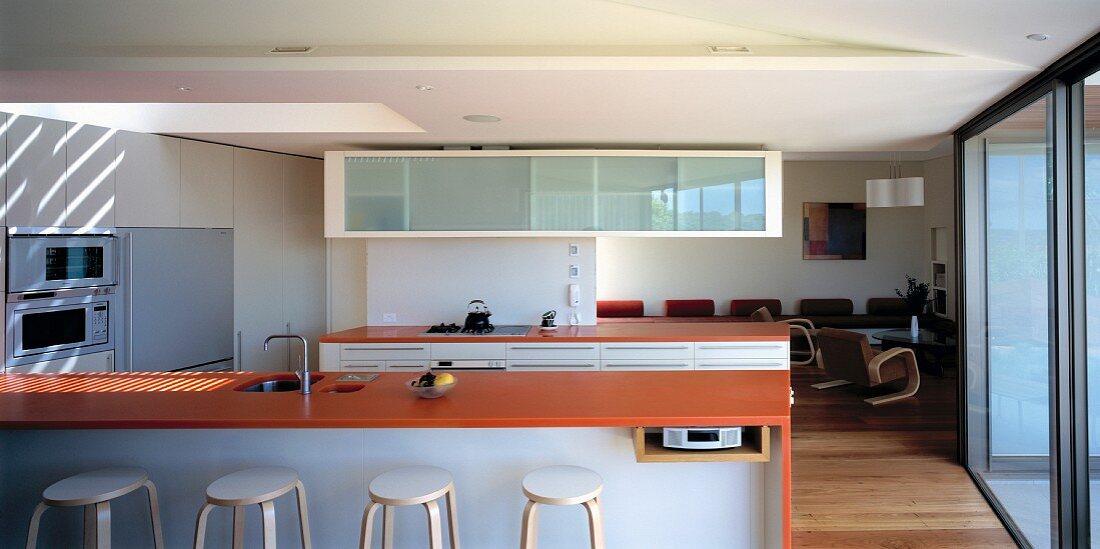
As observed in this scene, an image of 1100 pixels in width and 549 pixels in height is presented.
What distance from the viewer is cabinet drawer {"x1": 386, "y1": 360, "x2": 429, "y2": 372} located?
4398mm

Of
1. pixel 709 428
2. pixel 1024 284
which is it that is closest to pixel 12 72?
pixel 709 428

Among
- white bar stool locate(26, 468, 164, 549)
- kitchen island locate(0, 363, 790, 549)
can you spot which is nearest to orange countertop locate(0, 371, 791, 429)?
kitchen island locate(0, 363, 790, 549)

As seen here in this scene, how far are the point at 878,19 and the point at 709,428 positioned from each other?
67.2 inches

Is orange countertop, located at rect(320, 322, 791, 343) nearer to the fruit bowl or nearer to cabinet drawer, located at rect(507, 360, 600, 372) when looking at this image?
cabinet drawer, located at rect(507, 360, 600, 372)

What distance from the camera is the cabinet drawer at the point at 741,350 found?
4.46 meters

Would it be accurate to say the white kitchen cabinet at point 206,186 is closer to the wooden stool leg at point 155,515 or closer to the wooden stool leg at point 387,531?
the wooden stool leg at point 155,515

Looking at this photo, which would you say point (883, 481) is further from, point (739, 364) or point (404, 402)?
point (404, 402)

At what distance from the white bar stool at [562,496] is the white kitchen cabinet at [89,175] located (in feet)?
10.9

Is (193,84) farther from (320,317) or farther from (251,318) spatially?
(320,317)

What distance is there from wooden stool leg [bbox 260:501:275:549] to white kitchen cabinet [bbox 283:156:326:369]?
3058mm

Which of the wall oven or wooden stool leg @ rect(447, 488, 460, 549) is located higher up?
the wall oven

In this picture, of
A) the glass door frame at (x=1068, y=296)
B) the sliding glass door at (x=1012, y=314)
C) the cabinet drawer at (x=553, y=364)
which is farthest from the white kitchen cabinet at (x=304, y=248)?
the glass door frame at (x=1068, y=296)

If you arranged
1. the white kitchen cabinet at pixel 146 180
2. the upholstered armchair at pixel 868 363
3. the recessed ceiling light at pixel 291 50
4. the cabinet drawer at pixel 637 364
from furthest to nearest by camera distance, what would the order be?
the upholstered armchair at pixel 868 363 < the cabinet drawer at pixel 637 364 < the white kitchen cabinet at pixel 146 180 < the recessed ceiling light at pixel 291 50

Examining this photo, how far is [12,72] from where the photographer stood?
2.70 metres
